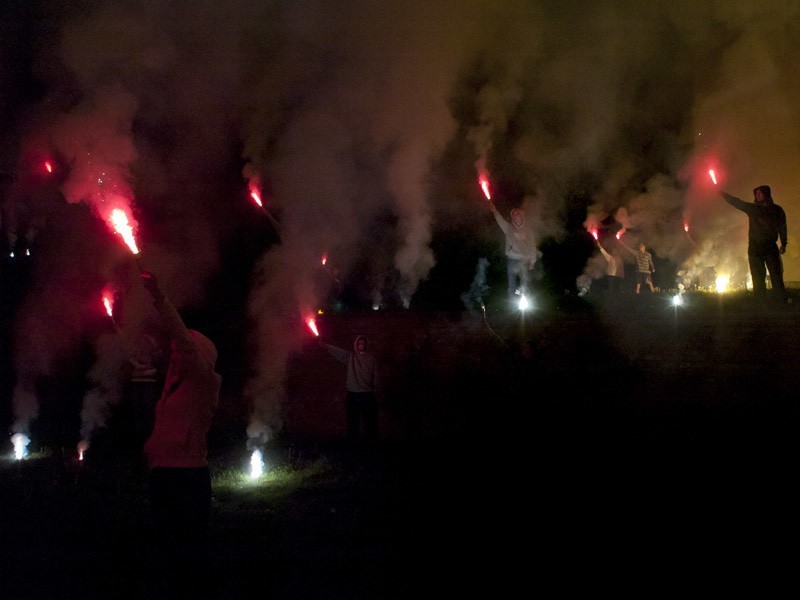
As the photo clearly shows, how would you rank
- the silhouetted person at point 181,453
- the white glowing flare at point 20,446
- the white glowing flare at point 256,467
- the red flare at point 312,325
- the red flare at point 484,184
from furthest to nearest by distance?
1. the red flare at point 312,325
2. the white glowing flare at point 20,446
3. the red flare at point 484,184
4. the white glowing flare at point 256,467
5. the silhouetted person at point 181,453

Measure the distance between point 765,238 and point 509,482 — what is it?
13.5 ft

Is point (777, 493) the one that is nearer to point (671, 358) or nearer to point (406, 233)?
point (671, 358)

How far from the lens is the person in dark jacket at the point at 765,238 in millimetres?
8250

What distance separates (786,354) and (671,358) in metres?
1.08

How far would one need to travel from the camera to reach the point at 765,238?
8.36m

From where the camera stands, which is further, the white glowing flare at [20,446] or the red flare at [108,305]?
the red flare at [108,305]

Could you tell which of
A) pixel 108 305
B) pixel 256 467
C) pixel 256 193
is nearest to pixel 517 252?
pixel 256 467

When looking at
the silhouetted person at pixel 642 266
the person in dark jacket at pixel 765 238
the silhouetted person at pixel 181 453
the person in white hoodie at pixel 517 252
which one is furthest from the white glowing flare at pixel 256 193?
the silhouetted person at pixel 181 453

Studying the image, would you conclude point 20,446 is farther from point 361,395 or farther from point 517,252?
point 517,252

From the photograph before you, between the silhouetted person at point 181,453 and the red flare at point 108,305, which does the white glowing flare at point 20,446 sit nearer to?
the red flare at point 108,305

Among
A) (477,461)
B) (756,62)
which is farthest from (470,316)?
(756,62)

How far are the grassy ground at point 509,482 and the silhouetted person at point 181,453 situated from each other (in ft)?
2.12

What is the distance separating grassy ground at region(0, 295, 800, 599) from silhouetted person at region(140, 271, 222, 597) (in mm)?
647

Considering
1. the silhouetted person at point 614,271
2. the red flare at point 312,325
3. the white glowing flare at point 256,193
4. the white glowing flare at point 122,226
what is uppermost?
the white glowing flare at point 256,193
